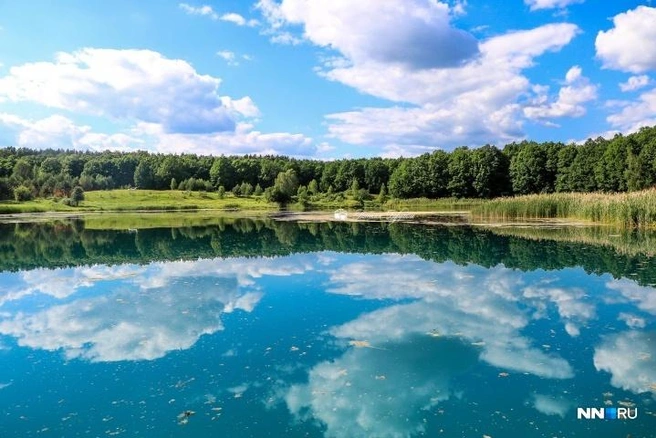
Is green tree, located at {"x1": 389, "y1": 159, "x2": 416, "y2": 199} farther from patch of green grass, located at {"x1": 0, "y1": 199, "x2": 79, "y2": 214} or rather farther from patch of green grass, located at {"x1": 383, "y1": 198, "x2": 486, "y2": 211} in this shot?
patch of green grass, located at {"x1": 0, "y1": 199, "x2": 79, "y2": 214}

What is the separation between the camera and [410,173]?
88.2 m

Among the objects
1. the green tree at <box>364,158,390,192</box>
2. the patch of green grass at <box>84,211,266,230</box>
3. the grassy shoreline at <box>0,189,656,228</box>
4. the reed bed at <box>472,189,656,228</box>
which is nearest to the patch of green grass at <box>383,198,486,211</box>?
the grassy shoreline at <box>0,189,656,228</box>

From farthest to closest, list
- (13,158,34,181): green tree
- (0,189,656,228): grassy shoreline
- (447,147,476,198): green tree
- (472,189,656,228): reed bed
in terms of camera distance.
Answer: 1. (13,158,34,181): green tree
2. (447,147,476,198): green tree
3. (0,189,656,228): grassy shoreline
4. (472,189,656,228): reed bed

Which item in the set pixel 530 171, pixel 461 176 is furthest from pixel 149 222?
pixel 530 171

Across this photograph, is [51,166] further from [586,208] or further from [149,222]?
[586,208]

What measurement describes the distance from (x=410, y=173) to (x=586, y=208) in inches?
2122

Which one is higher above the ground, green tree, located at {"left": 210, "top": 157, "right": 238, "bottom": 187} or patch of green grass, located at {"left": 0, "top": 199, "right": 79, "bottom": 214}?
green tree, located at {"left": 210, "top": 157, "right": 238, "bottom": 187}

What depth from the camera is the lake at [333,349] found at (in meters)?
6.54

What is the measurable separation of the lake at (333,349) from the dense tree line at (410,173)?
49.0 meters

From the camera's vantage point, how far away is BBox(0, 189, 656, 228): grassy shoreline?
102 feet

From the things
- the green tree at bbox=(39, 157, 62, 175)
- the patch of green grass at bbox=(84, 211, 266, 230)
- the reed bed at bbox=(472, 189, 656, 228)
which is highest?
the green tree at bbox=(39, 157, 62, 175)

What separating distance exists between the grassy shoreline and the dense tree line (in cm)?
561

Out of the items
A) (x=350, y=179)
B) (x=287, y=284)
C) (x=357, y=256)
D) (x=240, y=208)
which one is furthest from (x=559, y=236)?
(x=350, y=179)

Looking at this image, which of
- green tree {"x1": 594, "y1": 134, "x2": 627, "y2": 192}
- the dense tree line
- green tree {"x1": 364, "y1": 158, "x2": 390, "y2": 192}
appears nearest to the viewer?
green tree {"x1": 594, "y1": 134, "x2": 627, "y2": 192}
